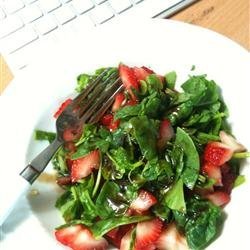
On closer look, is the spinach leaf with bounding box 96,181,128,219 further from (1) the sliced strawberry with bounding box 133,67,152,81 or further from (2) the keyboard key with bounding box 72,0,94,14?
(2) the keyboard key with bounding box 72,0,94,14

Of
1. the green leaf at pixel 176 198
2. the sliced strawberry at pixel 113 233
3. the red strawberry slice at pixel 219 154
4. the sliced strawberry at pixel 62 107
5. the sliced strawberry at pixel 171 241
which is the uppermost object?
the sliced strawberry at pixel 62 107

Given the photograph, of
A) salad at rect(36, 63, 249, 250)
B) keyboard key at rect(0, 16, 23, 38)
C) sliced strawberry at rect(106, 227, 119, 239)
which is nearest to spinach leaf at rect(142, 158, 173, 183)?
salad at rect(36, 63, 249, 250)

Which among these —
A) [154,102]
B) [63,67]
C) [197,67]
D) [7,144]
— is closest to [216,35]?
[197,67]

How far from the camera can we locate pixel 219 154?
0.92 m

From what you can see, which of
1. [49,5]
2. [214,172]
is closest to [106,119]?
[214,172]

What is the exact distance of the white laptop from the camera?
3.68 feet

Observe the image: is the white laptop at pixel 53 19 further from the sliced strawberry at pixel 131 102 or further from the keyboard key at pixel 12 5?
the sliced strawberry at pixel 131 102

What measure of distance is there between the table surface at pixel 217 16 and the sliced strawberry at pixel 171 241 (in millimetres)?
430

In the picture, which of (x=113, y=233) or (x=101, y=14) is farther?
(x=101, y=14)

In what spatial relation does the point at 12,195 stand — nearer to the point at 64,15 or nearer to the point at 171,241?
the point at 171,241

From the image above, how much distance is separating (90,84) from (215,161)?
0.26 meters

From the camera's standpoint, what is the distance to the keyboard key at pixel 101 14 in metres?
1.14

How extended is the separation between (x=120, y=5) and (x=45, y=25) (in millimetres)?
163

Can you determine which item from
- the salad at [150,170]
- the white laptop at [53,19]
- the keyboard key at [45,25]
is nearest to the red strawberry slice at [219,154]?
the salad at [150,170]
